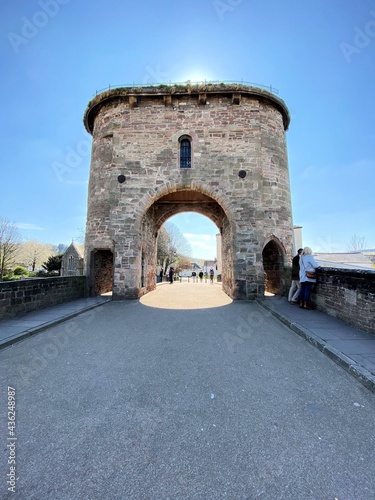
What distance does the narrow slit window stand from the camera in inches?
429

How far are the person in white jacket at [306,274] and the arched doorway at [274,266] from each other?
356 centimetres

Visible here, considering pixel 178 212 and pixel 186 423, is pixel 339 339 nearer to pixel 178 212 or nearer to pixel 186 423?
pixel 186 423

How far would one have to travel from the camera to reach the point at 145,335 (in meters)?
5.07

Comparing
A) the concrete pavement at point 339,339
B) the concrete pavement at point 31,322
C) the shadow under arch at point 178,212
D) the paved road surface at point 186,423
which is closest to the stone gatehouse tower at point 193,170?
the shadow under arch at point 178,212

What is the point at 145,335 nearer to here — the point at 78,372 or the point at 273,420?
the point at 78,372

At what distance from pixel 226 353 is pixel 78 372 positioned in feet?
7.75

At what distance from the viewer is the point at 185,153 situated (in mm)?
10992

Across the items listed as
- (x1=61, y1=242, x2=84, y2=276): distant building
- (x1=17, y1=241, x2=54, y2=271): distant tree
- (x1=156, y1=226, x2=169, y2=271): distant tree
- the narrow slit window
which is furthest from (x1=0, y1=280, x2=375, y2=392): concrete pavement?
(x1=17, y1=241, x2=54, y2=271): distant tree

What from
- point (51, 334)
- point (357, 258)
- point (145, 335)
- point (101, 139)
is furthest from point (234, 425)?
point (357, 258)

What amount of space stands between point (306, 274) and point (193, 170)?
6.52 metres

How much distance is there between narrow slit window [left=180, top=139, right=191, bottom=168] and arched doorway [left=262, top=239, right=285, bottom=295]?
544 cm

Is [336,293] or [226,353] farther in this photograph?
[336,293]

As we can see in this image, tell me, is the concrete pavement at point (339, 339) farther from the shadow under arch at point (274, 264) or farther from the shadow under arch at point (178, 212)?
the shadow under arch at point (178, 212)

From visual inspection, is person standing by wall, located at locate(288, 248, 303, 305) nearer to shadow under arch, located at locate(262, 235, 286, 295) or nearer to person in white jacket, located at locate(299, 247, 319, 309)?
person in white jacket, located at locate(299, 247, 319, 309)
